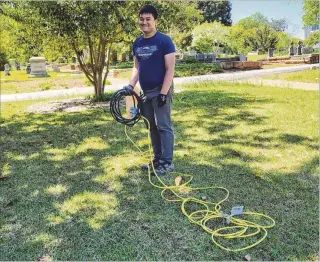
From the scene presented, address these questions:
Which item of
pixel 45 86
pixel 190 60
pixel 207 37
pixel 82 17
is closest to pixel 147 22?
pixel 82 17

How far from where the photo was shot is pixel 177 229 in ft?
9.09

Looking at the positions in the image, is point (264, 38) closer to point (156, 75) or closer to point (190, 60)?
point (190, 60)

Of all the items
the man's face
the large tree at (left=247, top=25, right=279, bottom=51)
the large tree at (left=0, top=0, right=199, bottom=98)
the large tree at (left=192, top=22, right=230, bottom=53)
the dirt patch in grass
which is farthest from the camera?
the large tree at (left=247, top=25, right=279, bottom=51)

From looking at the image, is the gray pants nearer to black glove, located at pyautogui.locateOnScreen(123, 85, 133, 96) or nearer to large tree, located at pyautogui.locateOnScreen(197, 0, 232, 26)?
black glove, located at pyautogui.locateOnScreen(123, 85, 133, 96)

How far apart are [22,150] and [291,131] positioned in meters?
3.90

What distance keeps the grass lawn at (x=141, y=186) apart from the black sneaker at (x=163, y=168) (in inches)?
5.1

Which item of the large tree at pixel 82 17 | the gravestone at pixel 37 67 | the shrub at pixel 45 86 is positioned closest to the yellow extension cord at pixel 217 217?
the large tree at pixel 82 17

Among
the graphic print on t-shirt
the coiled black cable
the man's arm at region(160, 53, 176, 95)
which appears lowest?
the coiled black cable

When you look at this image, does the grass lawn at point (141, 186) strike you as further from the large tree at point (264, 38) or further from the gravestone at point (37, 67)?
the large tree at point (264, 38)

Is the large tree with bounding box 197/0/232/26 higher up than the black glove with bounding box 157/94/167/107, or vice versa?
the large tree with bounding box 197/0/232/26

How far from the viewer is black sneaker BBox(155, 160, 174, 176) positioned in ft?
12.8

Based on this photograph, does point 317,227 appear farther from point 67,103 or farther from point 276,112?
point 67,103

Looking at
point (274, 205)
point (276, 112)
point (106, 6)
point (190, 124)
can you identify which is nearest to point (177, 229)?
point (274, 205)

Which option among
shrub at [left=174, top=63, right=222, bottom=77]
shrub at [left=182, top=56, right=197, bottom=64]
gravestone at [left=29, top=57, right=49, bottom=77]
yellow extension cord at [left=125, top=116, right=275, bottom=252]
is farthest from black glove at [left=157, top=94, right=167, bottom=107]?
shrub at [left=182, top=56, right=197, bottom=64]
